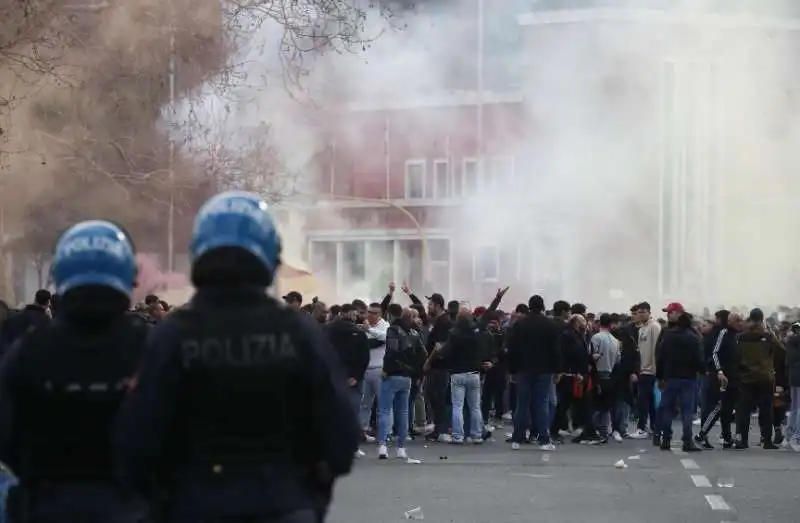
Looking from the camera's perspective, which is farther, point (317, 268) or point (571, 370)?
point (317, 268)

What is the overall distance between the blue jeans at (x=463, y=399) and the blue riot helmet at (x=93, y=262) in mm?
13136

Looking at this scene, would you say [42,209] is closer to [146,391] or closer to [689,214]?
[689,214]

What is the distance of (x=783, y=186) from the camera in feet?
159

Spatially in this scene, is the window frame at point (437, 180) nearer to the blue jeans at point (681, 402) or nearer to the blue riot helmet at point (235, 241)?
the blue jeans at point (681, 402)

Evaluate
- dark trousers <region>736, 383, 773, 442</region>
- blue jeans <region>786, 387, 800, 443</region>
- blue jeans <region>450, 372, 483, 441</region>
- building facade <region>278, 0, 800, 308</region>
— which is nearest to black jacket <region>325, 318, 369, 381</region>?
blue jeans <region>450, 372, 483, 441</region>

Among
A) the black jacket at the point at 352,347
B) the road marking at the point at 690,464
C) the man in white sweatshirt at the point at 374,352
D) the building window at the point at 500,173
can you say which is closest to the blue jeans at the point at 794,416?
the road marking at the point at 690,464

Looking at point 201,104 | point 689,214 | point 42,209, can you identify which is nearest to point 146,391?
point 201,104

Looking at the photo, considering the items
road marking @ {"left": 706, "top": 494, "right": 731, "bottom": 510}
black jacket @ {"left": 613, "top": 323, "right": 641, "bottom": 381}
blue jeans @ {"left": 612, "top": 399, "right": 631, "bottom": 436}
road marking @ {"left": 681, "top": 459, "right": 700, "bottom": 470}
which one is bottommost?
road marking @ {"left": 681, "top": 459, "right": 700, "bottom": 470}

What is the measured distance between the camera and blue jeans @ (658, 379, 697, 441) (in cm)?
1719

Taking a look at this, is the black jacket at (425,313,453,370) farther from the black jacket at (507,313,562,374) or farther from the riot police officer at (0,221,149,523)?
the riot police officer at (0,221,149,523)

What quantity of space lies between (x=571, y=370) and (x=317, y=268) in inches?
1028

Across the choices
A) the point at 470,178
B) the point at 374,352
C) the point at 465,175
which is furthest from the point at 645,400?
the point at 470,178

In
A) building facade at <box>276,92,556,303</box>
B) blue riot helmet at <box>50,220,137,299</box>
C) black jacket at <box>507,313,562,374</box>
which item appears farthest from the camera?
building facade at <box>276,92,556,303</box>

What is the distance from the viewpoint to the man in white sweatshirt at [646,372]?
63.6 ft
